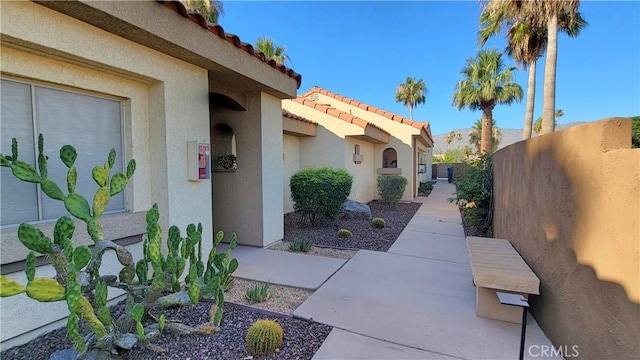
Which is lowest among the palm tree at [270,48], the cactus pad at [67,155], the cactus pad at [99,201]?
the cactus pad at [99,201]

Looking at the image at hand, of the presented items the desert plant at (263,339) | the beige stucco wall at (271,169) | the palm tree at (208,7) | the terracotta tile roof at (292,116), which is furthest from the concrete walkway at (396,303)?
the palm tree at (208,7)

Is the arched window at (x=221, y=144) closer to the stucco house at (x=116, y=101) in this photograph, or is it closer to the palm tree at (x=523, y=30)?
the stucco house at (x=116, y=101)

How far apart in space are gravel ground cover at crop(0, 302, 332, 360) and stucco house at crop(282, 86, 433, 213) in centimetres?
725

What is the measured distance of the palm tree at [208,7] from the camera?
18.3 metres

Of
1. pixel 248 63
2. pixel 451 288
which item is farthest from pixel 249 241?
pixel 451 288

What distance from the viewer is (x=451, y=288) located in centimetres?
470

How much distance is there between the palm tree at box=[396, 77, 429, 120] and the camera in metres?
39.9

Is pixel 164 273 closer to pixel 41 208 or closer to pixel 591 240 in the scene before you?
pixel 41 208

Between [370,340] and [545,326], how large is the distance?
206 centimetres

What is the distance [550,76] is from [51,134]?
49.6ft

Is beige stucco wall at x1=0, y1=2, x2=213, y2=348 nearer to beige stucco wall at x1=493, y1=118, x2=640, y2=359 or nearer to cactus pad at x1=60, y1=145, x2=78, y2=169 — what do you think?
cactus pad at x1=60, y1=145, x2=78, y2=169

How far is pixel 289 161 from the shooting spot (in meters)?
11.8

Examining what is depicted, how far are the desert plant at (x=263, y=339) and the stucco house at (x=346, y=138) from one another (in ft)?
25.0

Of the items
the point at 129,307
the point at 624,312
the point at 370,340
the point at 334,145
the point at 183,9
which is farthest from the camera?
the point at 334,145
